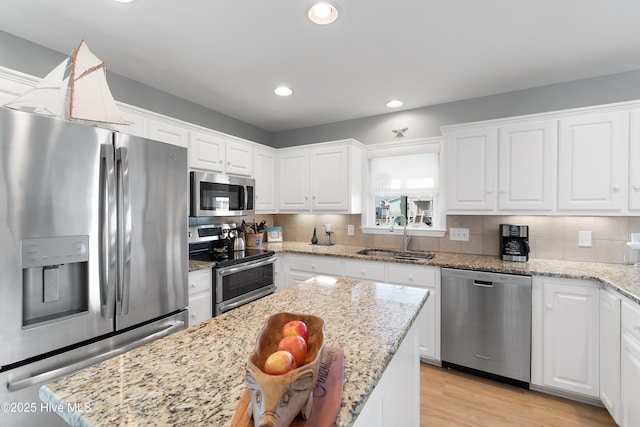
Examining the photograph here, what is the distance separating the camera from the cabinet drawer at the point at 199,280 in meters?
2.32

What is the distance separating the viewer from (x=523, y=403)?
2.15 metres

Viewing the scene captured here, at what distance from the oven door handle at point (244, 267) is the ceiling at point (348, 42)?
1.68m

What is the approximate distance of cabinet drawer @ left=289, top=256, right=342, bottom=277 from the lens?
10.1 ft

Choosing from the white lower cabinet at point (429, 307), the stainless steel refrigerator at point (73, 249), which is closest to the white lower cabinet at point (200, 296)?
the stainless steel refrigerator at point (73, 249)

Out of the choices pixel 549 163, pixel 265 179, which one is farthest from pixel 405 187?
pixel 265 179

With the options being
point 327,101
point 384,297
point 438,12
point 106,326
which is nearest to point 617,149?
point 438,12

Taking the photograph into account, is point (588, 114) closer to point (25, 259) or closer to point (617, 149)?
point (617, 149)

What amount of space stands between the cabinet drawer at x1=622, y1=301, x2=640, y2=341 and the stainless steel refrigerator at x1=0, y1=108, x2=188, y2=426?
9.03 ft

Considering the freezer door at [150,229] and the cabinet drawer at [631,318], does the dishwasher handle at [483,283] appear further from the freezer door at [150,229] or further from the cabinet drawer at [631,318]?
the freezer door at [150,229]

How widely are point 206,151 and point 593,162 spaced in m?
3.33

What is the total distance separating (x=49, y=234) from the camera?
1.38 meters

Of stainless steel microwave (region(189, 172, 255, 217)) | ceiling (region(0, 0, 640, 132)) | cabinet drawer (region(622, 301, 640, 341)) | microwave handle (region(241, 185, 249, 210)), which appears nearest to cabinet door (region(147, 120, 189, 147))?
stainless steel microwave (region(189, 172, 255, 217))

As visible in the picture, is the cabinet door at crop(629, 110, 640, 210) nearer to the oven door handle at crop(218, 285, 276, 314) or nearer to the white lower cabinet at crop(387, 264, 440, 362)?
the white lower cabinet at crop(387, 264, 440, 362)

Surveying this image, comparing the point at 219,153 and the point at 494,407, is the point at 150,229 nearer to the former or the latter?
the point at 219,153
